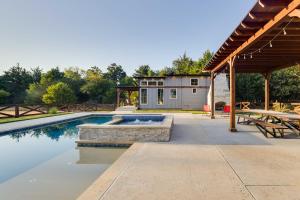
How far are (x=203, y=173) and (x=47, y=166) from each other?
3.81 meters

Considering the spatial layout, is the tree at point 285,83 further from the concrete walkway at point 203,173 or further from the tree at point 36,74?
the tree at point 36,74

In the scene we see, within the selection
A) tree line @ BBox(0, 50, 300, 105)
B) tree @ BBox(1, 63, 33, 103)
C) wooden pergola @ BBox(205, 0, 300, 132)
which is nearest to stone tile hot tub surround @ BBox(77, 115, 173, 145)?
wooden pergola @ BBox(205, 0, 300, 132)

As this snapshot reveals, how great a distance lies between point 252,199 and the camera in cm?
296

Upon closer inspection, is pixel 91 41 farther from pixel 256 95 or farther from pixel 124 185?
pixel 124 185

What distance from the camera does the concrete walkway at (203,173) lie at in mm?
3146

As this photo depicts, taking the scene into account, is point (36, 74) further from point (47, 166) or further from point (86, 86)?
point (47, 166)

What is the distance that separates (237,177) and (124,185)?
186 centimetres

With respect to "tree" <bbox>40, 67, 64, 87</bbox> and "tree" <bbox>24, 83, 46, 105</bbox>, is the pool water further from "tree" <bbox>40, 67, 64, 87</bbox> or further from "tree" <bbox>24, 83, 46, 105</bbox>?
"tree" <bbox>40, 67, 64, 87</bbox>

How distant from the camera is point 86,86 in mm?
31156

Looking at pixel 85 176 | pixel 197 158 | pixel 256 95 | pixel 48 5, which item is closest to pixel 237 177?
pixel 197 158

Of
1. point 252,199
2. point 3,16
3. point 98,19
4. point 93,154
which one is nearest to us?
point 252,199

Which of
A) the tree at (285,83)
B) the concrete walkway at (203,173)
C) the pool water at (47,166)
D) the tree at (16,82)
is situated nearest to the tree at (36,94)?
the tree at (16,82)

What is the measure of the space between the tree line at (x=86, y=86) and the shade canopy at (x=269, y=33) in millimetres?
14815

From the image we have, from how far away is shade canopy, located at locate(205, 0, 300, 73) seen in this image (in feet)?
13.5
